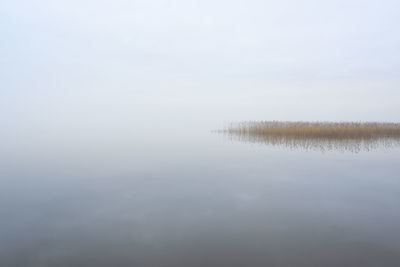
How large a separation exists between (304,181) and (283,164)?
2.20 meters

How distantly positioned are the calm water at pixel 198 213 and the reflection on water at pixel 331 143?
3.11 meters

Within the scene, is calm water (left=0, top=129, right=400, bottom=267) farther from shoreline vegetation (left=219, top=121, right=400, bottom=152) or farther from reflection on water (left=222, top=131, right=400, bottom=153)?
shoreline vegetation (left=219, top=121, right=400, bottom=152)

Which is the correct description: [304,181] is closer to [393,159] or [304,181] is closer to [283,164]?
[283,164]

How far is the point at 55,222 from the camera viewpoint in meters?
4.52

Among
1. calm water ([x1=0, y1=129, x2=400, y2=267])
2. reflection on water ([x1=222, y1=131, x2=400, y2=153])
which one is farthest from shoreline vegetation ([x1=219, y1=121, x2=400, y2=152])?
calm water ([x1=0, y1=129, x2=400, y2=267])

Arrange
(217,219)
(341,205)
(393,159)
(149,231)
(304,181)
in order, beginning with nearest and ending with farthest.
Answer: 1. (149,231)
2. (217,219)
3. (341,205)
4. (304,181)
5. (393,159)

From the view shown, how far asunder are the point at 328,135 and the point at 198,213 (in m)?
13.2

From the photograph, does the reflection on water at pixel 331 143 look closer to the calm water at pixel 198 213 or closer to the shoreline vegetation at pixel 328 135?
the shoreline vegetation at pixel 328 135

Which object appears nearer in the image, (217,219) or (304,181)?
(217,219)

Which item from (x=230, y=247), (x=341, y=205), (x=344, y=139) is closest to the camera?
(x=230, y=247)

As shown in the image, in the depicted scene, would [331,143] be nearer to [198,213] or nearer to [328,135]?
[328,135]

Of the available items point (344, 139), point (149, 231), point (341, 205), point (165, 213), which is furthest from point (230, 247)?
point (344, 139)

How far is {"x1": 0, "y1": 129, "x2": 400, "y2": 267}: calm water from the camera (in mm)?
3598

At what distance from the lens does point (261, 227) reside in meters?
4.46
